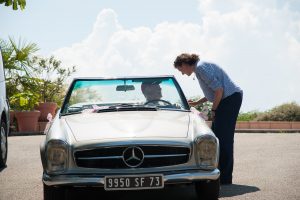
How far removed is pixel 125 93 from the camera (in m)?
6.70

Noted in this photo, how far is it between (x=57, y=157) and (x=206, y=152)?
53.1 inches

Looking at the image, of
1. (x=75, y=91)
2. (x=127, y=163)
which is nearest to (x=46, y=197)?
(x=127, y=163)

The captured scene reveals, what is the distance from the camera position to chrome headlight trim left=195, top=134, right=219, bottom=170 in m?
5.19

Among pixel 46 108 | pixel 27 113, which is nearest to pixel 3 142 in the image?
pixel 27 113

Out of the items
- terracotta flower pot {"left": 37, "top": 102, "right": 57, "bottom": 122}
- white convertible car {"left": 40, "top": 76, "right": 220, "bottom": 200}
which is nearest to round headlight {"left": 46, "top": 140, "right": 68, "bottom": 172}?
white convertible car {"left": 40, "top": 76, "right": 220, "bottom": 200}

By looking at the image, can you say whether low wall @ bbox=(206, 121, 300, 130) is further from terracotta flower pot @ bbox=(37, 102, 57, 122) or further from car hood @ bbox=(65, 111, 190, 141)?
car hood @ bbox=(65, 111, 190, 141)

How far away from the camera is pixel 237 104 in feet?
23.8

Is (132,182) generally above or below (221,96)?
below

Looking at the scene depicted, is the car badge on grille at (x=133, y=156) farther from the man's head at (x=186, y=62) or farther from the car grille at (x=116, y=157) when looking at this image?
the man's head at (x=186, y=62)

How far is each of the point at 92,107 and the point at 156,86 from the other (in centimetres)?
79

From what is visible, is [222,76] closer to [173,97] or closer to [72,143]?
[173,97]

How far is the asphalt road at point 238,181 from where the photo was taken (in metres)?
6.25

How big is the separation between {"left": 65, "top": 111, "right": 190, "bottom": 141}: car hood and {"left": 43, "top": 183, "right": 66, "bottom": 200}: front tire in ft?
1.66

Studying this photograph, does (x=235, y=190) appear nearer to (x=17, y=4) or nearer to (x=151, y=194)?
(x=151, y=194)
